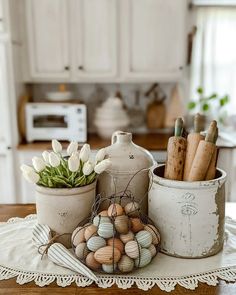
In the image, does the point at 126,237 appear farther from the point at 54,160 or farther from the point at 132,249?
the point at 54,160

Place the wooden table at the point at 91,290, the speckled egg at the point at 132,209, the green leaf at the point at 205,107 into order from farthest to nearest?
the green leaf at the point at 205,107, the speckled egg at the point at 132,209, the wooden table at the point at 91,290

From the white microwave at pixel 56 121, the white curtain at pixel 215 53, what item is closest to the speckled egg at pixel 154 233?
the white microwave at pixel 56 121

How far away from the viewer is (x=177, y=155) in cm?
90

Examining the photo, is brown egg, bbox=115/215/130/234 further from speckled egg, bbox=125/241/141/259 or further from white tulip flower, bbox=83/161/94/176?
white tulip flower, bbox=83/161/94/176

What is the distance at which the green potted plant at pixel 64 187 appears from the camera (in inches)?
35.6

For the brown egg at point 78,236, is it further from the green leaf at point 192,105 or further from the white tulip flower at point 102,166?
the green leaf at point 192,105

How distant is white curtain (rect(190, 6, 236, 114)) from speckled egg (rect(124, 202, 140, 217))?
229 centimetres

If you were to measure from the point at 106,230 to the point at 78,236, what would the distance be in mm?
82

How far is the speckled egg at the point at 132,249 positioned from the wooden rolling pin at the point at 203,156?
0.22m

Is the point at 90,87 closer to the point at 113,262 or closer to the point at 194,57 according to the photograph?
the point at 194,57

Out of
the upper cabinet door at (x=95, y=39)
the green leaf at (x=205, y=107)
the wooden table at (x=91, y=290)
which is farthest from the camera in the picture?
the green leaf at (x=205, y=107)

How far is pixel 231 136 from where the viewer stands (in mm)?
2756

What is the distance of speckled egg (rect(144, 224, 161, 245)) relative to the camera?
0.86 metres

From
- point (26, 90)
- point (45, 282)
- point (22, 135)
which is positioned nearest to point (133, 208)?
point (45, 282)
